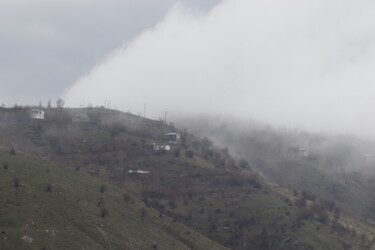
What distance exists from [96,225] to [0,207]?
3102 centimetres

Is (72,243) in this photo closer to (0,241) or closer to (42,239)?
(42,239)

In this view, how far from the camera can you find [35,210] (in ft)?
604

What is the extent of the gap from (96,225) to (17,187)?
25.1 m

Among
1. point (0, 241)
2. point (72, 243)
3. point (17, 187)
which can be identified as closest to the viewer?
point (0, 241)

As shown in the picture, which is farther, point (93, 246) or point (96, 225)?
point (96, 225)

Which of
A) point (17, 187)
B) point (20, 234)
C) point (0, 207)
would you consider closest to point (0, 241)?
point (20, 234)

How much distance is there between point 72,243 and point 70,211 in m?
24.4

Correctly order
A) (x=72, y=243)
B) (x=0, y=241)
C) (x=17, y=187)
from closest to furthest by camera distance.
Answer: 1. (x=0, y=241)
2. (x=72, y=243)
3. (x=17, y=187)

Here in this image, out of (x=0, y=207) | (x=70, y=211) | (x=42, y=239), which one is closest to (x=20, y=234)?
(x=42, y=239)

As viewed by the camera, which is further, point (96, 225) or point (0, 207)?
point (96, 225)

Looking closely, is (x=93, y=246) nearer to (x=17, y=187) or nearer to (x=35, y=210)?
(x=35, y=210)

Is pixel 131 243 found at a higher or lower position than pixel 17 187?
lower

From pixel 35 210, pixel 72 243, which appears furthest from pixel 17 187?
pixel 72 243

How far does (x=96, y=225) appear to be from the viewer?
19850 cm
